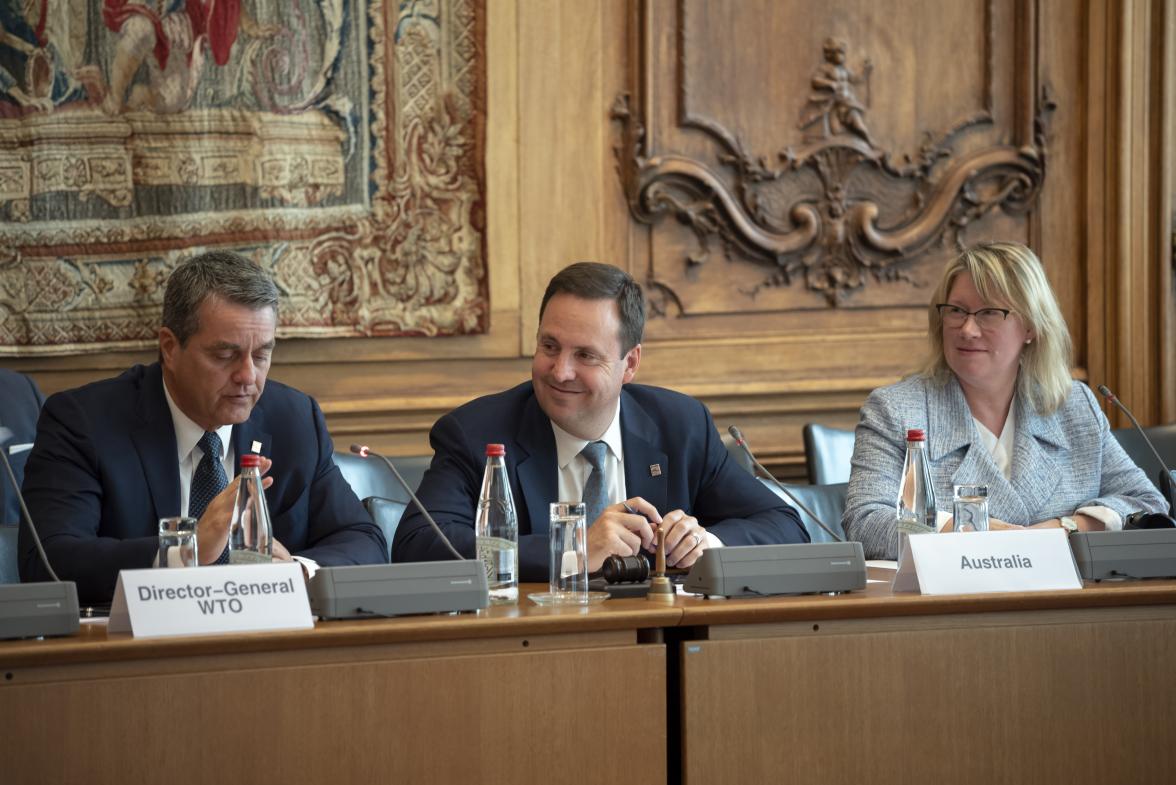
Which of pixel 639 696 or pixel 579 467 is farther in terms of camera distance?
pixel 579 467

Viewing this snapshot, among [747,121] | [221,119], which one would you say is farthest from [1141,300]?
[221,119]

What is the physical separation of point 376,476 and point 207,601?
4.95ft

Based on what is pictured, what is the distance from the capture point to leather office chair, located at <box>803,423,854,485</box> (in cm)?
375

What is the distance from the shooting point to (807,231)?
4543 millimetres

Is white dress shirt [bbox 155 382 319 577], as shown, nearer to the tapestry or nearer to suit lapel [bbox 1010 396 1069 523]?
the tapestry

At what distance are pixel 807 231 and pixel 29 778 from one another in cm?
321

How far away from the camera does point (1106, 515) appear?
122 inches

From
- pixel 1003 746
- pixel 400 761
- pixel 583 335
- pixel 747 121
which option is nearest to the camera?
pixel 400 761

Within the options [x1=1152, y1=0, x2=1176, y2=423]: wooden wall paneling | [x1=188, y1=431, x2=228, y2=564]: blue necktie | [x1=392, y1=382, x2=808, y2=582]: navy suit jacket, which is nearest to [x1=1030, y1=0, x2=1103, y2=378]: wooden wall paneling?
[x1=1152, y1=0, x2=1176, y2=423]: wooden wall paneling

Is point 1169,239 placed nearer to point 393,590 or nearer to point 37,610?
point 393,590

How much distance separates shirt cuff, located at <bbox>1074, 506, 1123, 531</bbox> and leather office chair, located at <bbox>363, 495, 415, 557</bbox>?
1471 millimetres

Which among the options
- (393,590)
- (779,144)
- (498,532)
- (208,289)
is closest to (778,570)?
(498,532)

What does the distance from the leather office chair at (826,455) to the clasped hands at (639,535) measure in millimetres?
1171

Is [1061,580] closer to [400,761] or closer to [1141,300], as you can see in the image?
[400,761]
